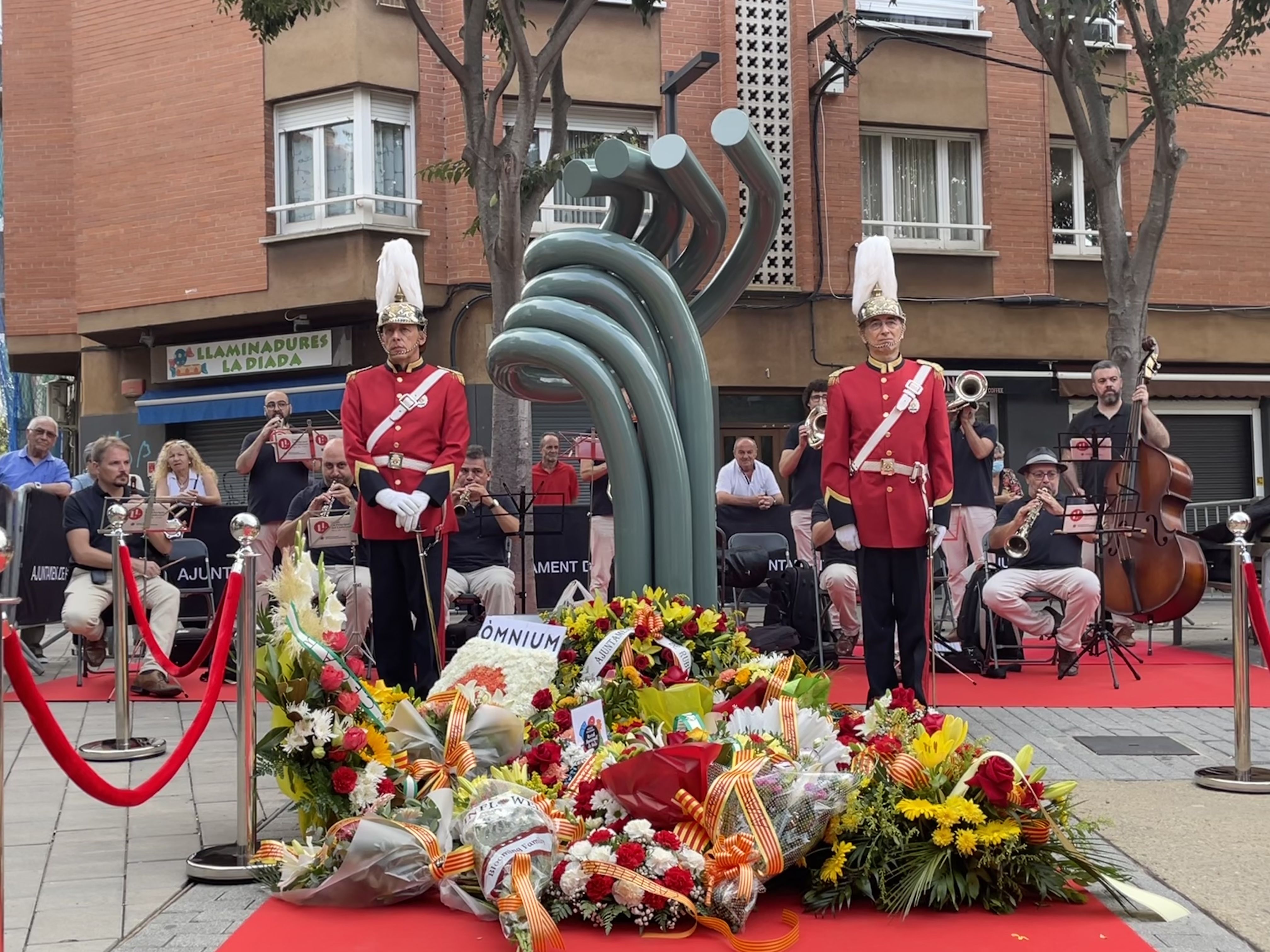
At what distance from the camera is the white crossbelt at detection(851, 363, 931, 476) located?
668 centimetres

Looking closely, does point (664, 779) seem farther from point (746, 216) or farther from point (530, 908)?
point (746, 216)

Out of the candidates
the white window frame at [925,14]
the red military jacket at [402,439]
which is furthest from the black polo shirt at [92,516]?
the white window frame at [925,14]

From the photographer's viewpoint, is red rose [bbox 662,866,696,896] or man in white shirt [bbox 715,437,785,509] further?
man in white shirt [bbox 715,437,785,509]

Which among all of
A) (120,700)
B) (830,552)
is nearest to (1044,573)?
(830,552)

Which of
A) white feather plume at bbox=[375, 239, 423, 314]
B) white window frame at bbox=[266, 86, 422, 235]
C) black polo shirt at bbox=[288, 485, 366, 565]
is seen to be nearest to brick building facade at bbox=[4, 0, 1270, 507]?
white window frame at bbox=[266, 86, 422, 235]

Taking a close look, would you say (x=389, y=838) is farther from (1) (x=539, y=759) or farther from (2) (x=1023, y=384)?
(2) (x=1023, y=384)

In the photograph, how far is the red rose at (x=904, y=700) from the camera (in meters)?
4.78

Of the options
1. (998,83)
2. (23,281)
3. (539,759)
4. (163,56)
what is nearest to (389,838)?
(539,759)

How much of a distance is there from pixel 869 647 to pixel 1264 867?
258 cm

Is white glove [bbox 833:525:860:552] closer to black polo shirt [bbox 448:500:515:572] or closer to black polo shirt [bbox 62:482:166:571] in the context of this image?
black polo shirt [bbox 448:500:515:572]

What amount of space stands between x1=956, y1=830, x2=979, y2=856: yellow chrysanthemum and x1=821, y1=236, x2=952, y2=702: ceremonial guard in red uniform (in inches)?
102

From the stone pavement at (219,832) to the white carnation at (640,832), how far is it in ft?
3.83

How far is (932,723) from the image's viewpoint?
4.48m

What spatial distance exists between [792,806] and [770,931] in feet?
1.25
